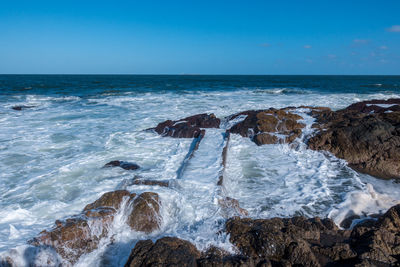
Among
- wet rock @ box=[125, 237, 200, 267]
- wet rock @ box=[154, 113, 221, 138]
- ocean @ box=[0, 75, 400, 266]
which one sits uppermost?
wet rock @ box=[154, 113, 221, 138]

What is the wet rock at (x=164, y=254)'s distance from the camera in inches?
92.7

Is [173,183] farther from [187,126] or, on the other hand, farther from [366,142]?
[366,142]

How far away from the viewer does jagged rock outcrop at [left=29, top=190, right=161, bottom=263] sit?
302cm

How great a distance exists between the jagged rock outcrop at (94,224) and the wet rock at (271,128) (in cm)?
479

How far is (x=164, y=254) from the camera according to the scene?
2422 millimetres

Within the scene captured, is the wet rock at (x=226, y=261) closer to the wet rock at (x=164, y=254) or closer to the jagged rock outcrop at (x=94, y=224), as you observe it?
the wet rock at (x=164, y=254)

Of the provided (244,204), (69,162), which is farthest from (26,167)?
(244,204)

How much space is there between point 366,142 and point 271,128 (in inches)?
103

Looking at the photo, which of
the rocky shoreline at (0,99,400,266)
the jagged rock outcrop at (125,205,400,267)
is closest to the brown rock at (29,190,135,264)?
the rocky shoreline at (0,99,400,266)

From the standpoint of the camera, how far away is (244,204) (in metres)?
4.29

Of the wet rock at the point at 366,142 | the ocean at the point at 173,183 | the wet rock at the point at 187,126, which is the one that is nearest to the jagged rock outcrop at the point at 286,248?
the ocean at the point at 173,183

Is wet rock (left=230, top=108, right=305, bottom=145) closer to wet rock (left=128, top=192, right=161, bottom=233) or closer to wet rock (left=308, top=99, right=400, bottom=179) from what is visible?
wet rock (left=308, top=99, right=400, bottom=179)

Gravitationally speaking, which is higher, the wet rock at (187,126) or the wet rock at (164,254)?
the wet rock at (187,126)

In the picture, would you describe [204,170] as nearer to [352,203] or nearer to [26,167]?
[352,203]
